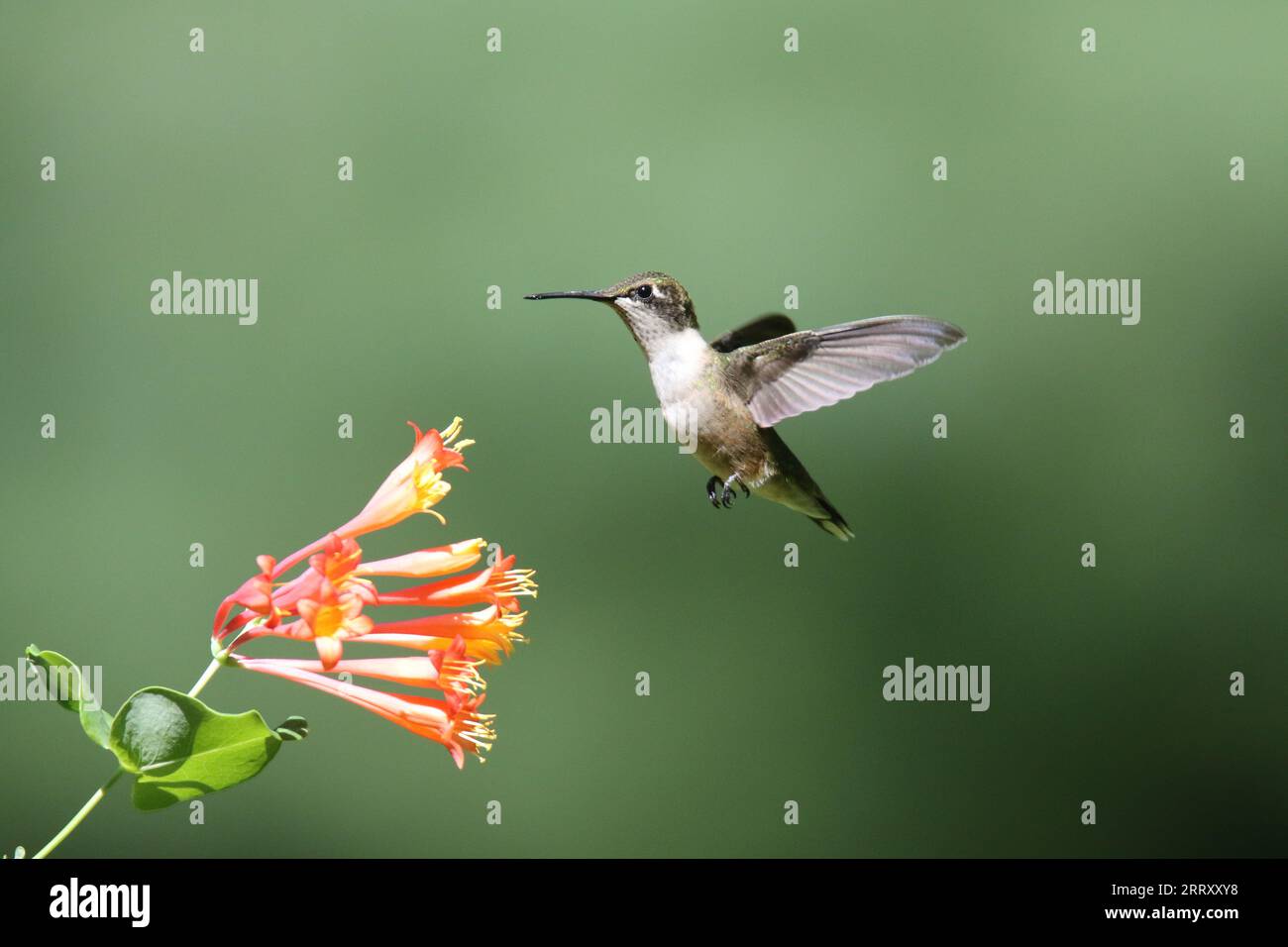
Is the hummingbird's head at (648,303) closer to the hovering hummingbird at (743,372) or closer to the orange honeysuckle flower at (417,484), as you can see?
the hovering hummingbird at (743,372)

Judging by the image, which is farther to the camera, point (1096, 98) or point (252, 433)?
point (1096, 98)

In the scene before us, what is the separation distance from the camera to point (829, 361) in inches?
69.8

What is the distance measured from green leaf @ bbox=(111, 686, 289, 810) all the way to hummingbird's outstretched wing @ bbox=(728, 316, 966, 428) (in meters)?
0.88

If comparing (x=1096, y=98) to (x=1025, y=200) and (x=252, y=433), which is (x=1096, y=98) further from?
(x=252, y=433)

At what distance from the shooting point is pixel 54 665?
2.99 ft

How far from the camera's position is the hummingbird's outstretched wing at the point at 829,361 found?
1.60 metres

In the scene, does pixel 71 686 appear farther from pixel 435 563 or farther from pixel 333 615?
pixel 435 563

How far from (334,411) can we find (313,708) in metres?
0.88

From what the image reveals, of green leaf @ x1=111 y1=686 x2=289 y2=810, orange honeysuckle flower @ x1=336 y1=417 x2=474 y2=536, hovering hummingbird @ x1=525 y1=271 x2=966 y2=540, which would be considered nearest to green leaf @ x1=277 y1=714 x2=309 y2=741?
green leaf @ x1=111 y1=686 x2=289 y2=810

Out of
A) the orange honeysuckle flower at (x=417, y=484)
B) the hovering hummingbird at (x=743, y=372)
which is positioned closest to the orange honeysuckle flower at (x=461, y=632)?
the orange honeysuckle flower at (x=417, y=484)

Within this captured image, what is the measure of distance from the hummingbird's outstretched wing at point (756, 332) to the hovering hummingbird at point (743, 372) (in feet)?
0.62

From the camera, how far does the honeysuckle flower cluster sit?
3.13ft

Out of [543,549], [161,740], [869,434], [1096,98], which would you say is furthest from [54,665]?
[1096,98]

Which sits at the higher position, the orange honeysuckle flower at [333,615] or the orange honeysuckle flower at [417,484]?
the orange honeysuckle flower at [417,484]
